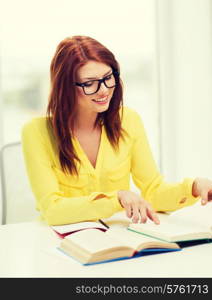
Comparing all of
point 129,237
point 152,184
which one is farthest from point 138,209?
point 152,184

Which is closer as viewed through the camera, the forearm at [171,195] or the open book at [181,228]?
the open book at [181,228]

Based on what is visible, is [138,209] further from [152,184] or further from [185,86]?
[185,86]

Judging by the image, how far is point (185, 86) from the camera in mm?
3375

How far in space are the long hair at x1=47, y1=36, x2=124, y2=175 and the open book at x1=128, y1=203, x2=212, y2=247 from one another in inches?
17.5

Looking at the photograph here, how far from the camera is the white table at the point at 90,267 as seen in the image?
3.62 feet

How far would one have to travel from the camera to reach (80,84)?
1.77 m

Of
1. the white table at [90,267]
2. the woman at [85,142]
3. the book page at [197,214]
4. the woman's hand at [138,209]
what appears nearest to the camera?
the white table at [90,267]

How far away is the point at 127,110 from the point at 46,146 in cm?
45

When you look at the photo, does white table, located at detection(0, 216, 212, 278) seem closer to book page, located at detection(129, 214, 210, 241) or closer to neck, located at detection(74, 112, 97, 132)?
book page, located at detection(129, 214, 210, 241)

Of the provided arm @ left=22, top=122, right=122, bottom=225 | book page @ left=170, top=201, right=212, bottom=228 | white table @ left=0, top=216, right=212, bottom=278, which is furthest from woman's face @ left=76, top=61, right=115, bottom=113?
white table @ left=0, top=216, right=212, bottom=278

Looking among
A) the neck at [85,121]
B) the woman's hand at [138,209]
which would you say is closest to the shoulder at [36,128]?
the neck at [85,121]

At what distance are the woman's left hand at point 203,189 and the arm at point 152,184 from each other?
0.06 ft

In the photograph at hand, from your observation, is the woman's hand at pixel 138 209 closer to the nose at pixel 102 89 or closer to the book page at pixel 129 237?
the book page at pixel 129 237

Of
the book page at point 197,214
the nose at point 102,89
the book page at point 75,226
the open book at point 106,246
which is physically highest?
the nose at point 102,89
